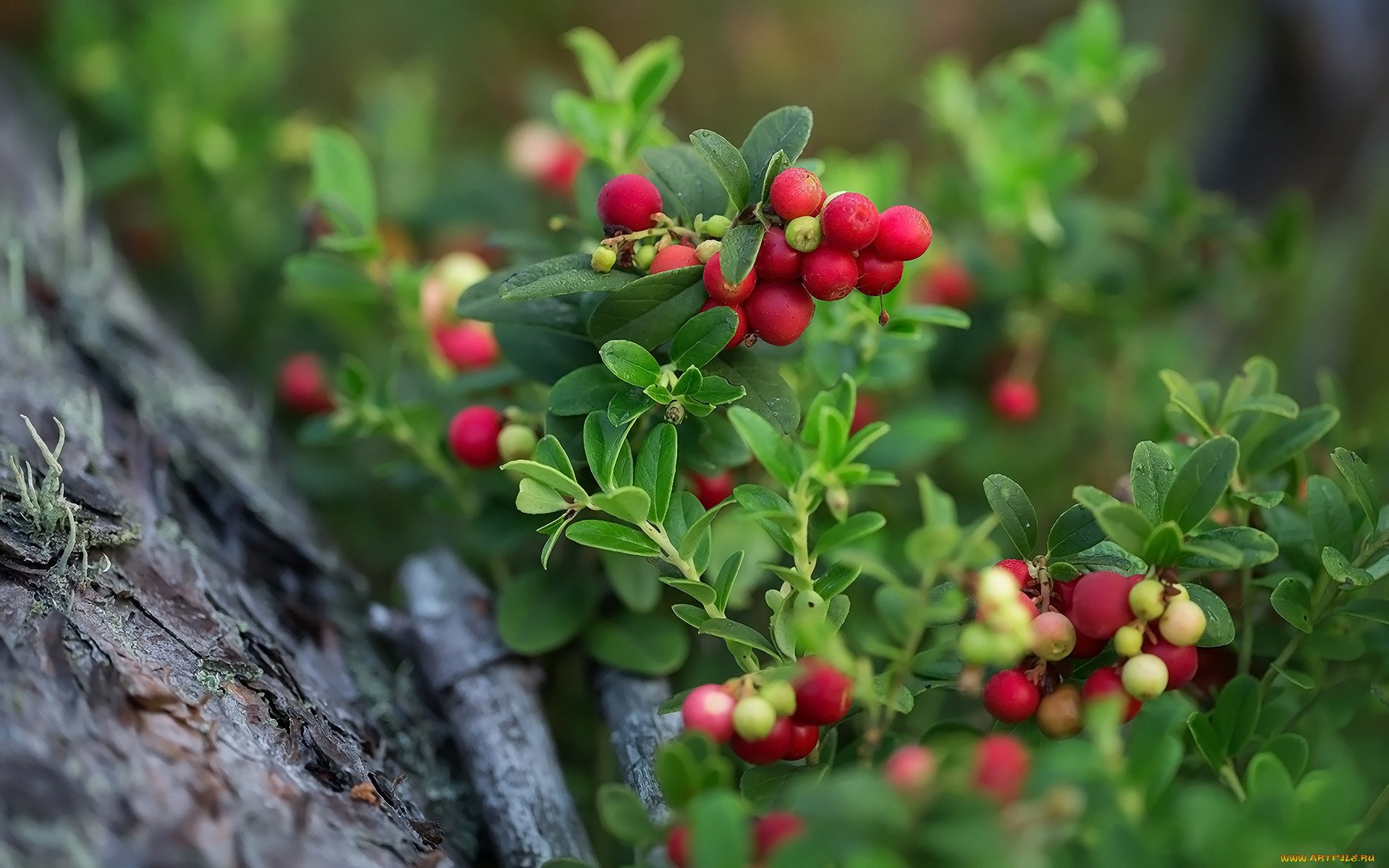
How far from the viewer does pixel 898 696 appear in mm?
935

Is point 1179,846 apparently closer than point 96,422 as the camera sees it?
Yes

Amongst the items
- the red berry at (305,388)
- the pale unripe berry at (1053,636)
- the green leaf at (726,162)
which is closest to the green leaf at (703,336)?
the green leaf at (726,162)

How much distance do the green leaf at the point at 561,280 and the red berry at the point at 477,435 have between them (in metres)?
0.24

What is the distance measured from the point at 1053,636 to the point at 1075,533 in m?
0.13

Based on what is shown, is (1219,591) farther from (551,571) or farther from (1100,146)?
(1100,146)

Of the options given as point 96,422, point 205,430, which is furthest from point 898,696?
point 205,430

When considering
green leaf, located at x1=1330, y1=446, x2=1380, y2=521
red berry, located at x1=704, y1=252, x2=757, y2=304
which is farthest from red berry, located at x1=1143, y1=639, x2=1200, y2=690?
red berry, located at x1=704, y1=252, x2=757, y2=304

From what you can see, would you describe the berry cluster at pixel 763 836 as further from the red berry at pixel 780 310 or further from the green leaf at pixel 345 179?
the green leaf at pixel 345 179

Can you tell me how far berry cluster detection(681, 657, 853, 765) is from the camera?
2.91ft

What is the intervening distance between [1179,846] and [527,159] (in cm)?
156

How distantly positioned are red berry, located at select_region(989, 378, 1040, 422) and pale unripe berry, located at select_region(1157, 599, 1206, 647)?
0.99 metres

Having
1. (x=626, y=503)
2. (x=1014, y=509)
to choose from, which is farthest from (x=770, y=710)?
(x=1014, y=509)

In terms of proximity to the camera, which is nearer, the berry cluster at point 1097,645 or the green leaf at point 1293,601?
the berry cluster at point 1097,645

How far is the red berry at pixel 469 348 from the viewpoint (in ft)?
5.13
